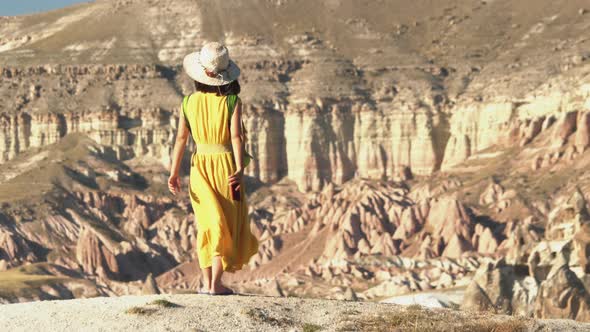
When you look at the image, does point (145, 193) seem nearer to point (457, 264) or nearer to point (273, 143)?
point (273, 143)

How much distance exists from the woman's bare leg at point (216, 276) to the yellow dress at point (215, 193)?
0.08 m

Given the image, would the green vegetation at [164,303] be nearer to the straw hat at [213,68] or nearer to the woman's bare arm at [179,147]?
the woman's bare arm at [179,147]

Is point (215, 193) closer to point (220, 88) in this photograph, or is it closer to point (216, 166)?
point (216, 166)

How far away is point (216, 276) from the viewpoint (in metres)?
25.3

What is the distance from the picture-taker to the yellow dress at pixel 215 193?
25.0m

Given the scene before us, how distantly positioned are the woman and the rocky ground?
9047cm

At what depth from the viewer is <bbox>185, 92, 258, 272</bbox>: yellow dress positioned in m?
25.0

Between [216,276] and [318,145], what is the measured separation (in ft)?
492

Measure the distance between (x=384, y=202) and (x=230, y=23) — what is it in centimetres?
4870

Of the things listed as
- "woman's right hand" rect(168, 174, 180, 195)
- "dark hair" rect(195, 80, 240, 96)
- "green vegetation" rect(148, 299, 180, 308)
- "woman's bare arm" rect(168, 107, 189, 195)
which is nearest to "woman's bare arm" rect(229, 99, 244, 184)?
"dark hair" rect(195, 80, 240, 96)

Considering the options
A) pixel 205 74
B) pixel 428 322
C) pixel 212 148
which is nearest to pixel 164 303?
pixel 212 148

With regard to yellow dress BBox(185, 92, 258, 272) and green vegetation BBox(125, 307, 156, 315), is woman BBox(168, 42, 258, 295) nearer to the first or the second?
yellow dress BBox(185, 92, 258, 272)

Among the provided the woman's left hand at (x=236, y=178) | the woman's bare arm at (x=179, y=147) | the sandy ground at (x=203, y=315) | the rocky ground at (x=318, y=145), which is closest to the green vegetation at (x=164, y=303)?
the sandy ground at (x=203, y=315)

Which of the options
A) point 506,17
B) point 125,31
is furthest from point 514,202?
point 125,31
